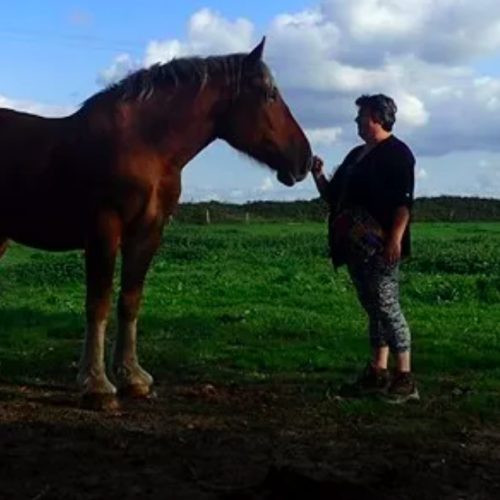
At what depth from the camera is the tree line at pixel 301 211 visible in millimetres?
53719

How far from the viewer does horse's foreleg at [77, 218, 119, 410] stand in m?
7.14

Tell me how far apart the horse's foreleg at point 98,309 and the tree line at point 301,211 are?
4381 centimetres

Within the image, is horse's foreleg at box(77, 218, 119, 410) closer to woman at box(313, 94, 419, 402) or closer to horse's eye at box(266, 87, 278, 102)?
horse's eye at box(266, 87, 278, 102)

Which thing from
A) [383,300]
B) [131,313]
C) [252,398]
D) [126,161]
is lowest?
[252,398]

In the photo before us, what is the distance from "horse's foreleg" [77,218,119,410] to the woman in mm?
1649

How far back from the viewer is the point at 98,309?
748cm

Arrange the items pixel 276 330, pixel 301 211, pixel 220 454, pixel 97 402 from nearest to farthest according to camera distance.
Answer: pixel 220 454 → pixel 97 402 → pixel 276 330 → pixel 301 211

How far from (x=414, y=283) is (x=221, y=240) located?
46.8 ft

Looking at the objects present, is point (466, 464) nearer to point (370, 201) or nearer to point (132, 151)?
point (370, 201)

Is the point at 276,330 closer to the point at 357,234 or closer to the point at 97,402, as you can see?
the point at 357,234

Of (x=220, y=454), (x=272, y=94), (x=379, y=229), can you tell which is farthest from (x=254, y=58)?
(x=220, y=454)

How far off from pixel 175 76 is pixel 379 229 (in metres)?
1.88

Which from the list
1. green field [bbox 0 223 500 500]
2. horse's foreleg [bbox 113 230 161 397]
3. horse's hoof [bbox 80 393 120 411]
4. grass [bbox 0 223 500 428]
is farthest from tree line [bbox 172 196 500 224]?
horse's hoof [bbox 80 393 120 411]

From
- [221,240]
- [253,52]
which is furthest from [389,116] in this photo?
[221,240]
